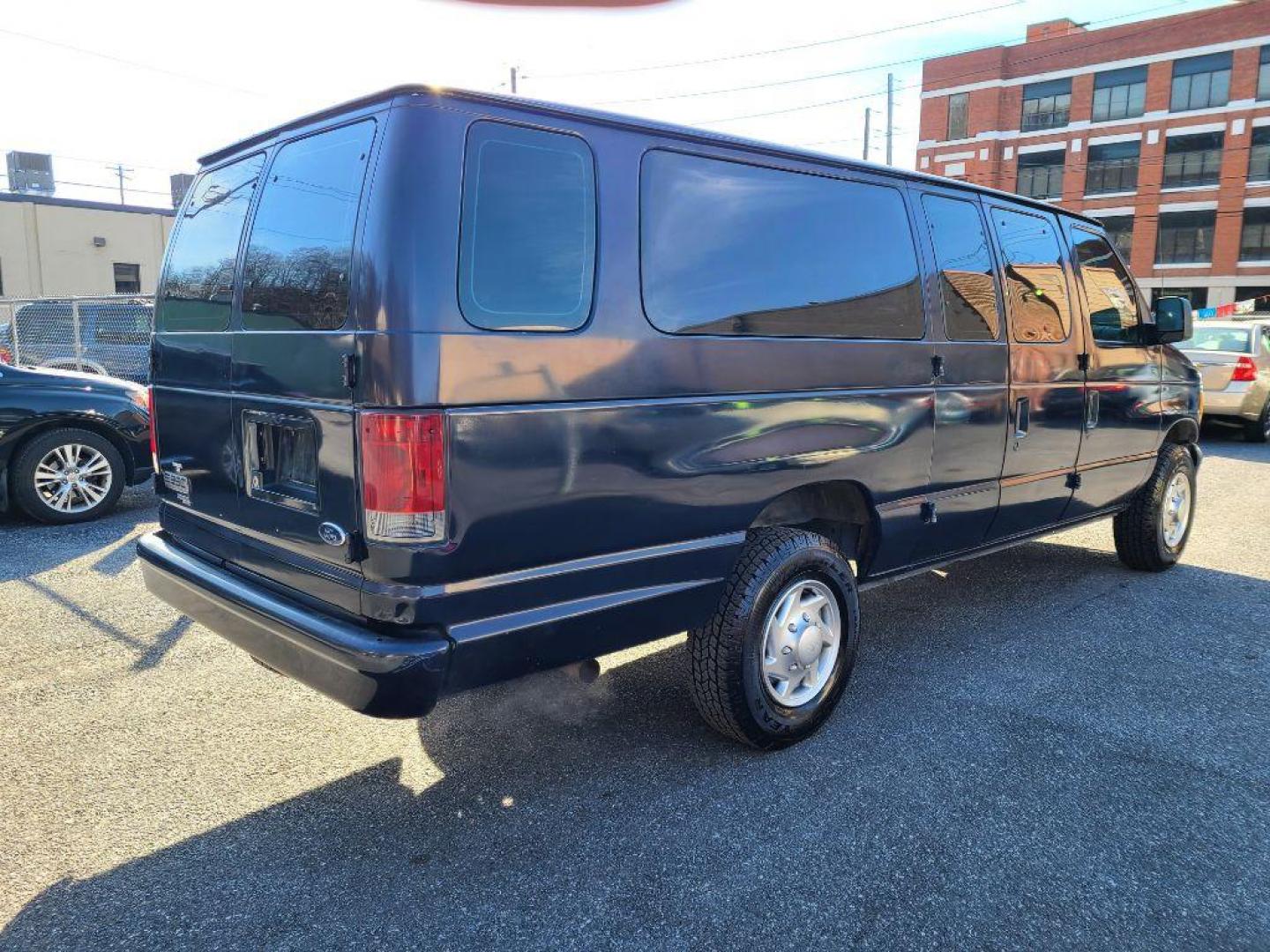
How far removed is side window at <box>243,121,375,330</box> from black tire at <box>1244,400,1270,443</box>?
43.3 feet

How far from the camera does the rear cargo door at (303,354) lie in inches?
99.5

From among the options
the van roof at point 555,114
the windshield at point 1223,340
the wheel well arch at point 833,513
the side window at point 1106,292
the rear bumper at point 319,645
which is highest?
the van roof at point 555,114

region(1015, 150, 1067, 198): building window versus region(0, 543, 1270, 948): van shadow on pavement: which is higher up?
region(1015, 150, 1067, 198): building window

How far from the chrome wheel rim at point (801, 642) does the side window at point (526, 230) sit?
1.34 meters

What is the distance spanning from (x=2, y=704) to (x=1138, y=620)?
5342 millimetres

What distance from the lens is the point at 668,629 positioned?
117 inches

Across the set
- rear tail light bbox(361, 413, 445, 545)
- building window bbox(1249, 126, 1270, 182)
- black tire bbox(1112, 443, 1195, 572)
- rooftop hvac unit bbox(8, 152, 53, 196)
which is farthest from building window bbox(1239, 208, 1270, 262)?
rooftop hvac unit bbox(8, 152, 53, 196)

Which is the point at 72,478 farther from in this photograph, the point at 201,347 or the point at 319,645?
the point at 319,645

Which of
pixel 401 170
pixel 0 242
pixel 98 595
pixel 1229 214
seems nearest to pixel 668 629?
pixel 401 170

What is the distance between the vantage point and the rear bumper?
7.97ft

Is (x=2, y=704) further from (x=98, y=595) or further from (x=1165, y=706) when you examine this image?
(x=1165, y=706)

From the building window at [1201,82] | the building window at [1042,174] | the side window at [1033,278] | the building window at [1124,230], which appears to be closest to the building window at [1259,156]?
the building window at [1201,82]

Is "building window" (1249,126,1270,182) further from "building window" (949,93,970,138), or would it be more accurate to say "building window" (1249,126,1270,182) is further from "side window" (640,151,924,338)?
"side window" (640,151,924,338)

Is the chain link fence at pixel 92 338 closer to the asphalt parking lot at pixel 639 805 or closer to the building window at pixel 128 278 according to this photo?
the asphalt parking lot at pixel 639 805
